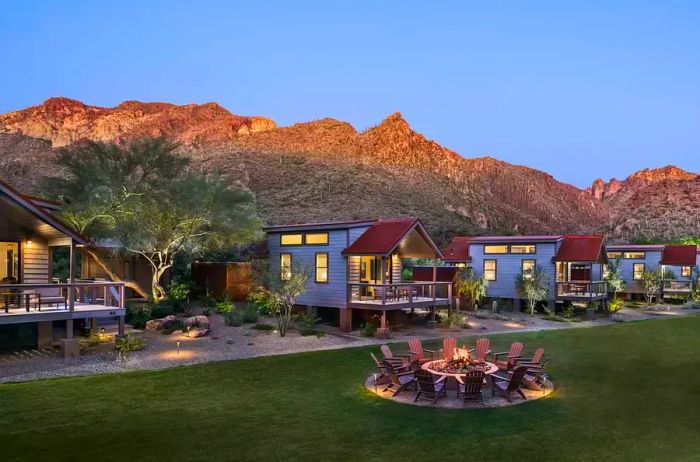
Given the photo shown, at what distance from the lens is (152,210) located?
27.8 meters

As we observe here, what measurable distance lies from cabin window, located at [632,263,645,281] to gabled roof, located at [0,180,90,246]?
41.7 metres

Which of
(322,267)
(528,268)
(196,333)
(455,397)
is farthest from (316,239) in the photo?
(528,268)

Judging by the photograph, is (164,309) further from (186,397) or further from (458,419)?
(458,419)

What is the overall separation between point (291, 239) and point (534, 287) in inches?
585

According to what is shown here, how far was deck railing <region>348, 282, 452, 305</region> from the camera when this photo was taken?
25531 millimetres

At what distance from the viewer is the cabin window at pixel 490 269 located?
37.6 metres

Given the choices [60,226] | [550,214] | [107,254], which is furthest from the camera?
[550,214]

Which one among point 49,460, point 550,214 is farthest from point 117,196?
point 550,214

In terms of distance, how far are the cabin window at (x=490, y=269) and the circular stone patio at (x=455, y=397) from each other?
2309 centimetres

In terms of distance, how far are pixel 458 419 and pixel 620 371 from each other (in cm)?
756

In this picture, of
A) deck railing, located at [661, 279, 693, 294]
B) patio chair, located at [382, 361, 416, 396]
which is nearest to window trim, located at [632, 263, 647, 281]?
deck railing, located at [661, 279, 693, 294]

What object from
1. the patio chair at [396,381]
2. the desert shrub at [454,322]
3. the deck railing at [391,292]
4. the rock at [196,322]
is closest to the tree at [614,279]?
the desert shrub at [454,322]

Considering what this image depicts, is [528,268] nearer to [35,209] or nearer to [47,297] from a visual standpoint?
[47,297]

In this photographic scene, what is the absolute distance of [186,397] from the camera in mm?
13492
